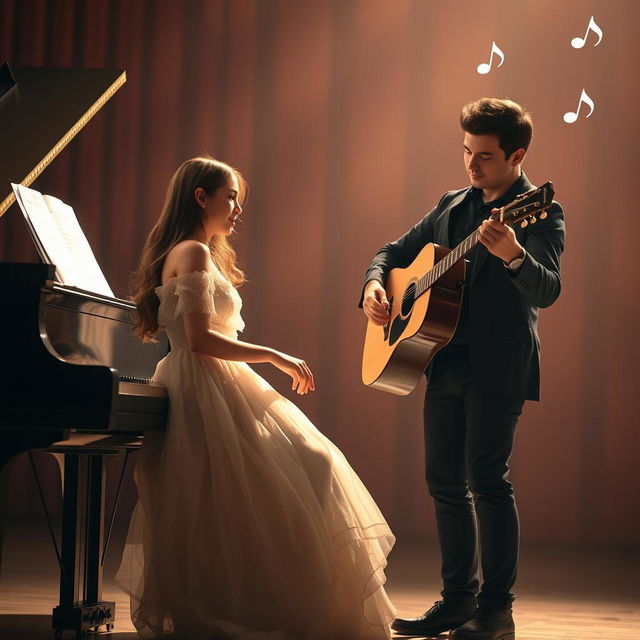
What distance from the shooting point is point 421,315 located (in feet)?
8.07

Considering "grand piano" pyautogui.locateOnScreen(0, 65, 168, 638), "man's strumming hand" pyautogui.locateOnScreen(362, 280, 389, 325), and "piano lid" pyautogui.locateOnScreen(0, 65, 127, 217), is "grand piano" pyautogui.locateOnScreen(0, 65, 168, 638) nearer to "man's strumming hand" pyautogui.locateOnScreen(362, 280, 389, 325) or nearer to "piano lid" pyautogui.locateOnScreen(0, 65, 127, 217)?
"piano lid" pyautogui.locateOnScreen(0, 65, 127, 217)

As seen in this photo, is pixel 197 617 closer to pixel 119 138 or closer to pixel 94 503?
pixel 94 503

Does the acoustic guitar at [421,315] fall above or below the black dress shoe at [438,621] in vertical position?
above

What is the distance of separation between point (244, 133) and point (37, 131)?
2754 mm

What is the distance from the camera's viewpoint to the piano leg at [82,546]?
240cm

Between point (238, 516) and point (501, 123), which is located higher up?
point (501, 123)

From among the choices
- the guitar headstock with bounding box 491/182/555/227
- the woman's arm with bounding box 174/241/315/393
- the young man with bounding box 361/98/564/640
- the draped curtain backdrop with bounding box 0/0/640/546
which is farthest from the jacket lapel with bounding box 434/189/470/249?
the draped curtain backdrop with bounding box 0/0/640/546

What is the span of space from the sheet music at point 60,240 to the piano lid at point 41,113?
0.08 m

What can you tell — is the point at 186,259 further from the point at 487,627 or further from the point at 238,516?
the point at 487,627

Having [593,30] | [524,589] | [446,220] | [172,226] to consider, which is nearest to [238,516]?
[172,226]

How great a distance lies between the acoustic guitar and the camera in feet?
8.02

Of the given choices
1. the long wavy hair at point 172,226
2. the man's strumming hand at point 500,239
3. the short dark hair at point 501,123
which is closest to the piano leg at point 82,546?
the long wavy hair at point 172,226

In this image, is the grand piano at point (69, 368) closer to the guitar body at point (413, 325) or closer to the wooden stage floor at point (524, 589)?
the wooden stage floor at point (524, 589)

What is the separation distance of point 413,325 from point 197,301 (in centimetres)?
56
